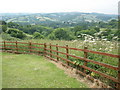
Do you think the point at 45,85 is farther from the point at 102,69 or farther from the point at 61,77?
the point at 102,69

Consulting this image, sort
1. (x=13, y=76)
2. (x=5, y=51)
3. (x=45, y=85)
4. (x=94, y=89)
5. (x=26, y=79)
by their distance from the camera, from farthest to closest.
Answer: (x=5, y=51), (x=13, y=76), (x=26, y=79), (x=45, y=85), (x=94, y=89)

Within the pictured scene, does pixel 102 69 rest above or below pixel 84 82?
above

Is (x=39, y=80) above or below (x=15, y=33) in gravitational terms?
below

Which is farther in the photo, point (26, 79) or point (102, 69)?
point (26, 79)

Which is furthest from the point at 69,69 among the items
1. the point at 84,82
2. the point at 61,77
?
the point at 84,82

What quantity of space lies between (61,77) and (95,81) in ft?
5.35

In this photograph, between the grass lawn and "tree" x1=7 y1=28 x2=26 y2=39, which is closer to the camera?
the grass lawn

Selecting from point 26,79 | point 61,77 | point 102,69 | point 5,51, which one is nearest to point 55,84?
point 61,77

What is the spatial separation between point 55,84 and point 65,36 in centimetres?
6076

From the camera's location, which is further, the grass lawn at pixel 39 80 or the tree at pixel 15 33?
the tree at pixel 15 33

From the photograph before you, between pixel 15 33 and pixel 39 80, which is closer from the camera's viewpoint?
pixel 39 80

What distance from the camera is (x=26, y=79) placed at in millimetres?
6059

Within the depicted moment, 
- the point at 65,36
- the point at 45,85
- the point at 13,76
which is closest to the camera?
the point at 45,85

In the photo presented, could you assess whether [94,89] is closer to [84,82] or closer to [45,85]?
[84,82]
